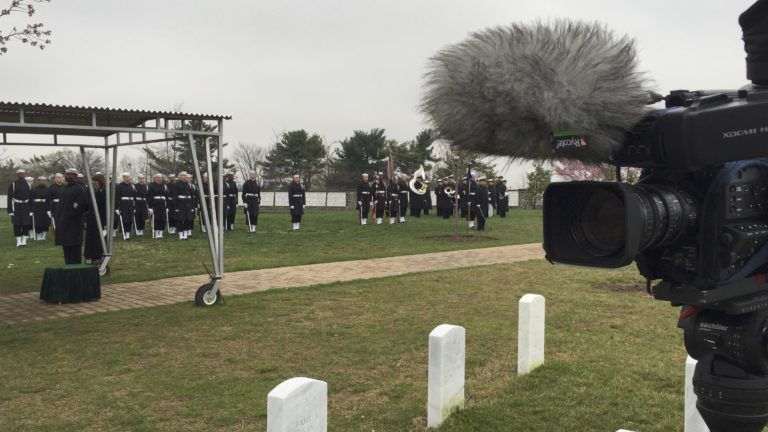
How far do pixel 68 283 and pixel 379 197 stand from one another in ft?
54.5

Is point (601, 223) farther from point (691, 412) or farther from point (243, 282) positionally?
point (243, 282)

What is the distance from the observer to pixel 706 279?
6.22ft

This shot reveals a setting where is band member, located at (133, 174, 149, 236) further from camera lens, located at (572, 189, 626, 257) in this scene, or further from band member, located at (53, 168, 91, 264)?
camera lens, located at (572, 189, 626, 257)

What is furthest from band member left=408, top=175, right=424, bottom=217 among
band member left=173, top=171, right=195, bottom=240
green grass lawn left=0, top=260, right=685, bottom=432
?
green grass lawn left=0, top=260, right=685, bottom=432

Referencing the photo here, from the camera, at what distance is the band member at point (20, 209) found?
54.0 feet

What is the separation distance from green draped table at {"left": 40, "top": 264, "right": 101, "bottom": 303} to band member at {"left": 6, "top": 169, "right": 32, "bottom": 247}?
31.4 feet

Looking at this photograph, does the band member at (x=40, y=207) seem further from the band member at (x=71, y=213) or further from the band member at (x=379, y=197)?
the band member at (x=379, y=197)

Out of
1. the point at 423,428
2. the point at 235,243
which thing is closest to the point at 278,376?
the point at 423,428

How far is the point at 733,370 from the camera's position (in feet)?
6.76

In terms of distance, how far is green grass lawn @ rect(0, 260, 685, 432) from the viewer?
424cm

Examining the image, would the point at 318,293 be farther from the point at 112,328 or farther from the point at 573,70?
the point at 573,70

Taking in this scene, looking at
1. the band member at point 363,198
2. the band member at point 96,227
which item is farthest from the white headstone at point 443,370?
the band member at point 363,198

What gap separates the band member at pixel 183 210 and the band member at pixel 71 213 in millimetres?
8129

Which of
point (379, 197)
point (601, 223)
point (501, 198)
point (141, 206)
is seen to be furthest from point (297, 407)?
point (501, 198)
